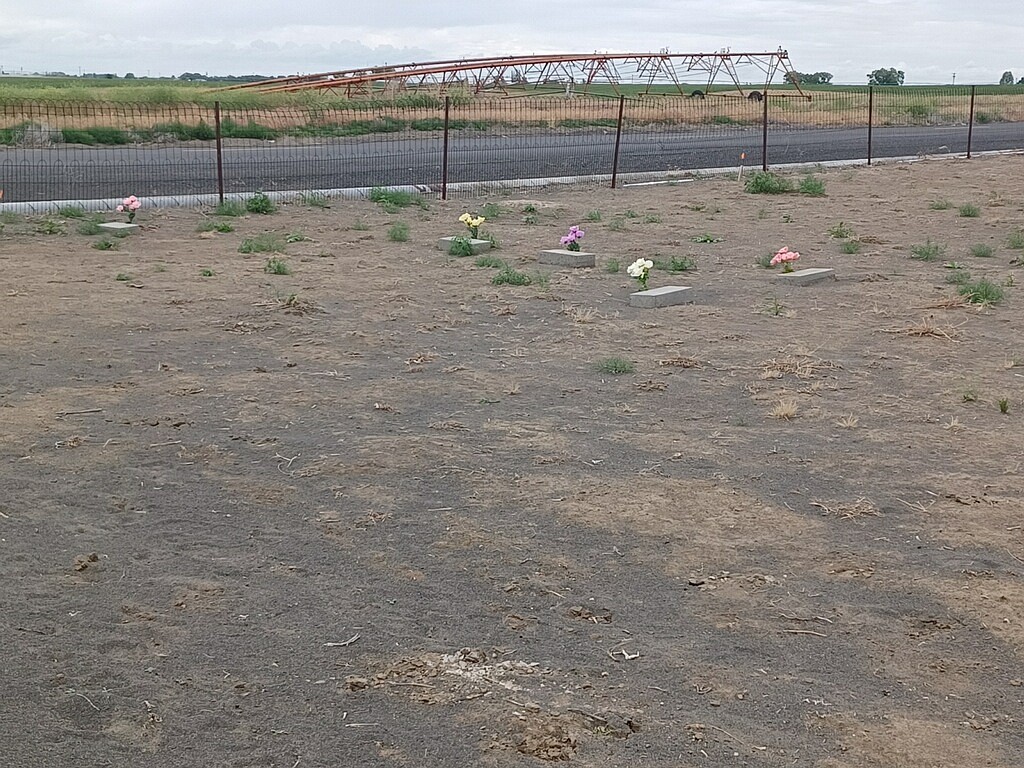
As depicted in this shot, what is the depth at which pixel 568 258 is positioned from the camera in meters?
12.4

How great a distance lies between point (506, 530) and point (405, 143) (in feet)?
85.9

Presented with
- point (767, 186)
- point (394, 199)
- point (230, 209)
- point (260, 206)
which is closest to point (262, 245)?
point (230, 209)

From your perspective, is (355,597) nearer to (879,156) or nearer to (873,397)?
(873,397)

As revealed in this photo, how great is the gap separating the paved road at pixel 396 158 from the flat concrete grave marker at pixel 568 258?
317 inches

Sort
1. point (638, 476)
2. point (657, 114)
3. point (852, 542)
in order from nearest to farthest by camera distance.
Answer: point (852, 542)
point (638, 476)
point (657, 114)

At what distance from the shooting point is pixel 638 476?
5.89 metres

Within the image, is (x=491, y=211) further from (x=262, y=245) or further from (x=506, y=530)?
(x=506, y=530)

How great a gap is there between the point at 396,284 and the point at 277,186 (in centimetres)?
954

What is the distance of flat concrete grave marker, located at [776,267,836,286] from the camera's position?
37.8ft

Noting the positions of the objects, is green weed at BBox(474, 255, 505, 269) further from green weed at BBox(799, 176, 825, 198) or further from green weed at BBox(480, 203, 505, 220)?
green weed at BBox(799, 176, 825, 198)

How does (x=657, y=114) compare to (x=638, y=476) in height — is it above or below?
above

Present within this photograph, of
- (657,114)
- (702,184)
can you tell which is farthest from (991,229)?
(657,114)

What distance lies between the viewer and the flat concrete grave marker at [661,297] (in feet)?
33.9

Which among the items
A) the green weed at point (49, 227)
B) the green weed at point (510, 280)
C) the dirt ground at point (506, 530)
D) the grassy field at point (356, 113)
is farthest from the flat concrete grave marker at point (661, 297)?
the grassy field at point (356, 113)
